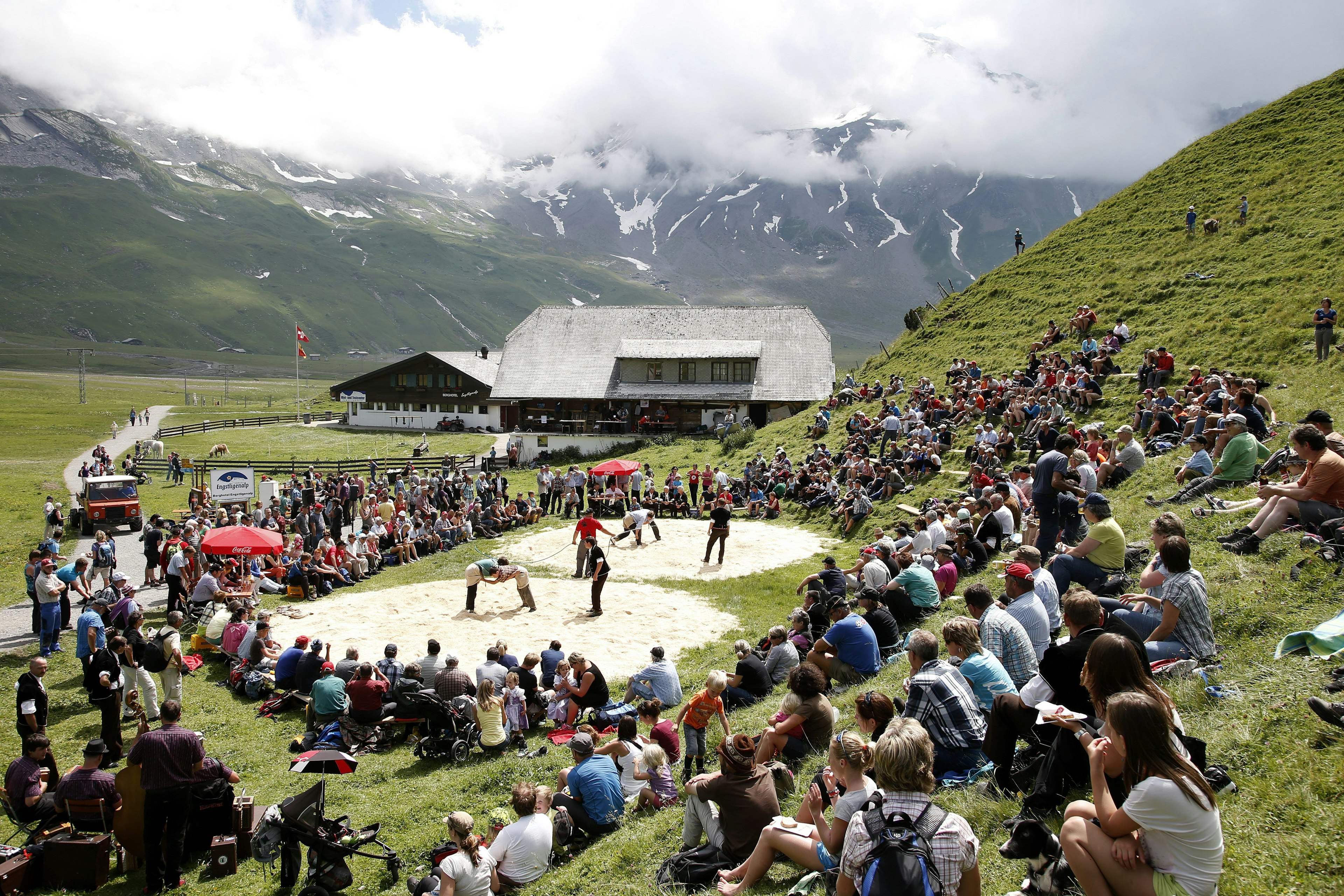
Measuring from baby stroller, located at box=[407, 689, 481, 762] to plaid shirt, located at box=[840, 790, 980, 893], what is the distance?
291 inches

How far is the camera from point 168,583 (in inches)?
709

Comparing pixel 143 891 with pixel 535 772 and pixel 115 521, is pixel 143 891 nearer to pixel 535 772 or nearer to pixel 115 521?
pixel 535 772

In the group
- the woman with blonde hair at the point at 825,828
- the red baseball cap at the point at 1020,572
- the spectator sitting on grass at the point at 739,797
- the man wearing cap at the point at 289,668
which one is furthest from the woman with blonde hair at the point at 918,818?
the man wearing cap at the point at 289,668

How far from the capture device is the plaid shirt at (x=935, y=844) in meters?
4.26

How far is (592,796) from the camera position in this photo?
316 inches

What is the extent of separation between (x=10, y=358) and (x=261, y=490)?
158 m

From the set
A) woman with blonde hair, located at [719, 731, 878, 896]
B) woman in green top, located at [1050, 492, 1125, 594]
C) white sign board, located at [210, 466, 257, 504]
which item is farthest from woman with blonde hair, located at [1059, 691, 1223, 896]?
white sign board, located at [210, 466, 257, 504]

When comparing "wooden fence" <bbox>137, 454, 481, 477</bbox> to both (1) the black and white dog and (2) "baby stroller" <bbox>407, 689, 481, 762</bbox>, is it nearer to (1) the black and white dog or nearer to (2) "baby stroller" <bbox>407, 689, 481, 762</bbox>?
(2) "baby stroller" <bbox>407, 689, 481, 762</bbox>

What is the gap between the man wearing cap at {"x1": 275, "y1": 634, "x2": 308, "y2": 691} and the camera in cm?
1288

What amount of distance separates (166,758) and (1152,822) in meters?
8.77

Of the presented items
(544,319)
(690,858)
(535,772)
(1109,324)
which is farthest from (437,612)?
(544,319)

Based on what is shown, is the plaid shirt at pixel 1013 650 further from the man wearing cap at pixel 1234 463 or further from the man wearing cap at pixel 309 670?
the man wearing cap at pixel 309 670

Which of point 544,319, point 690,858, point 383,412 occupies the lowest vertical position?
point 690,858

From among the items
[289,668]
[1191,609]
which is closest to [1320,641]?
[1191,609]
